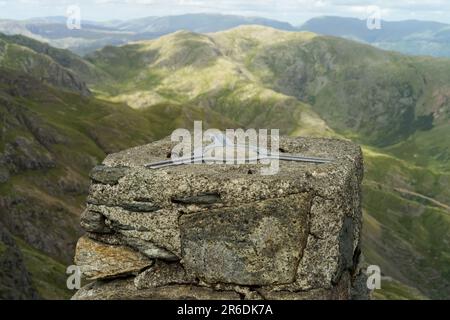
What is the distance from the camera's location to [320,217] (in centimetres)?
1698

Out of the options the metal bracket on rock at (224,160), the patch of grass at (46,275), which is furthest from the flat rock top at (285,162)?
the patch of grass at (46,275)

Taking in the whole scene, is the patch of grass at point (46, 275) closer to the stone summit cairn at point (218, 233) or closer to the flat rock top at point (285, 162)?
the flat rock top at point (285, 162)

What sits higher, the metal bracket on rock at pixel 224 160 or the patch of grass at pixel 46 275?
the metal bracket on rock at pixel 224 160

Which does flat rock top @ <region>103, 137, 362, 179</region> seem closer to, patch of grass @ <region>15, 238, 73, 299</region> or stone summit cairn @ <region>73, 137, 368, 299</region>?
stone summit cairn @ <region>73, 137, 368, 299</region>

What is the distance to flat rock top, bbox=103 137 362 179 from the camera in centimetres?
1848

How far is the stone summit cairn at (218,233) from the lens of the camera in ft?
55.4

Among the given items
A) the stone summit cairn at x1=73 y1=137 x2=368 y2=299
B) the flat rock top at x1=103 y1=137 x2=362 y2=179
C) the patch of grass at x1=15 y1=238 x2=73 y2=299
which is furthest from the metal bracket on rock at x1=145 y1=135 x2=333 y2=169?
the patch of grass at x1=15 y1=238 x2=73 y2=299

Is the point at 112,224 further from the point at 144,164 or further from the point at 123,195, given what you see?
the point at 144,164

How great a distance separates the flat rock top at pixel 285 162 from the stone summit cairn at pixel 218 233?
0.16 m

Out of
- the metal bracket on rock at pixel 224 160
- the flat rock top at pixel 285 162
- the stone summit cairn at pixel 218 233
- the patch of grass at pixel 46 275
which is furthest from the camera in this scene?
the patch of grass at pixel 46 275

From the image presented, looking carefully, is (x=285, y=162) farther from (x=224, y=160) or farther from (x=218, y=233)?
(x=218, y=233)

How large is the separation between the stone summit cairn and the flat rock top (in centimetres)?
16

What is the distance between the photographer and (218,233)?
17156 millimetres

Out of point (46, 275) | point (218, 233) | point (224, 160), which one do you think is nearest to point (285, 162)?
point (224, 160)
